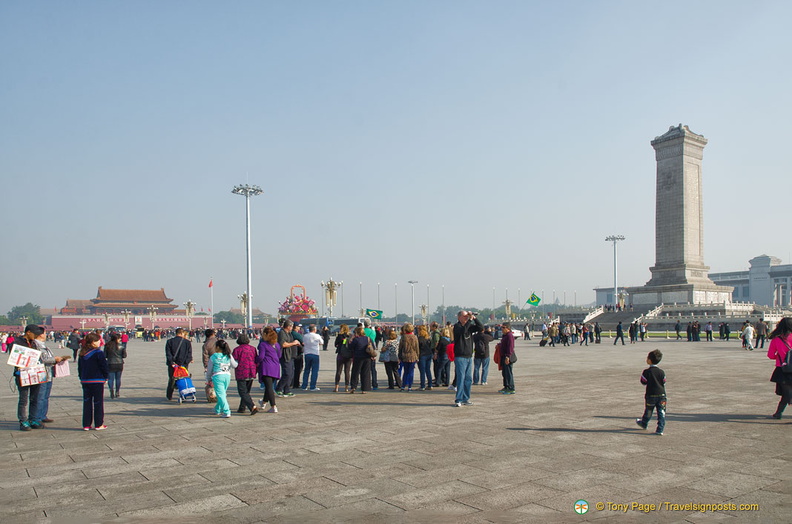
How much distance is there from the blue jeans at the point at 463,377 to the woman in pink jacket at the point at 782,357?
16.8 ft

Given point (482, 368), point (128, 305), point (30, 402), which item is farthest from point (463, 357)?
point (128, 305)

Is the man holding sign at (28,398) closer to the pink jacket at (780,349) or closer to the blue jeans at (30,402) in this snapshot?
the blue jeans at (30,402)

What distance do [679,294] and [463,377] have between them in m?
59.8

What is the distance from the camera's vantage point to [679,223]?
64500 mm

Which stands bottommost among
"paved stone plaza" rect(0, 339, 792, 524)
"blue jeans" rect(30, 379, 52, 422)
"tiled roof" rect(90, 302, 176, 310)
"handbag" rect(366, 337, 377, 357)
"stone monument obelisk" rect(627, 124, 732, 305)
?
"tiled roof" rect(90, 302, 176, 310)

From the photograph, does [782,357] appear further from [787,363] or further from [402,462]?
[402,462]

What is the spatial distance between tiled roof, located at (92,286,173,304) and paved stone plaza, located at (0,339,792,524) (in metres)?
135

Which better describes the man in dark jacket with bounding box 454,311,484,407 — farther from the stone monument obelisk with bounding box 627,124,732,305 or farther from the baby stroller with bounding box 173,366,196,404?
the stone monument obelisk with bounding box 627,124,732,305

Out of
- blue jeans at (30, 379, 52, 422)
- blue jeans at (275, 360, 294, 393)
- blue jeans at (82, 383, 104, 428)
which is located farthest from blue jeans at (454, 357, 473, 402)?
blue jeans at (30, 379, 52, 422)

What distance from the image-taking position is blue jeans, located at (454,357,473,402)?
12078mm

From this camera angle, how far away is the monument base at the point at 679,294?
6419cm

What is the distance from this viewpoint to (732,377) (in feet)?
54.6

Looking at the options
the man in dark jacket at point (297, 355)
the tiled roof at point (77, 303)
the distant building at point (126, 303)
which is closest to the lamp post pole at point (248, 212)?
the man in dark jacket at point (297, 355)

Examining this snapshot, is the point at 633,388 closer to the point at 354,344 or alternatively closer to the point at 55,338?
the point at 354,344
